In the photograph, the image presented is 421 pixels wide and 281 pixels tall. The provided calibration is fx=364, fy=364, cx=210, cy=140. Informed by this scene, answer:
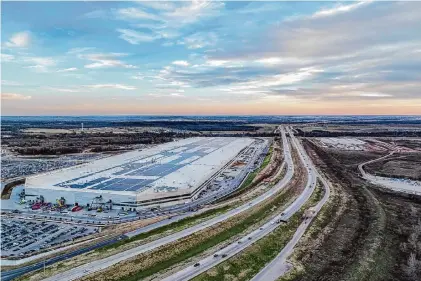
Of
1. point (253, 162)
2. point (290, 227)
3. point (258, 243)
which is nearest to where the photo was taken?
point (258, 243)

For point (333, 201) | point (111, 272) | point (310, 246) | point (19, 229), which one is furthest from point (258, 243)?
point (19, 229)

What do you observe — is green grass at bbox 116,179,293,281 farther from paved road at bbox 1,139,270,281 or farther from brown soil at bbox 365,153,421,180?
brown soil at bbox 365,153,421,180

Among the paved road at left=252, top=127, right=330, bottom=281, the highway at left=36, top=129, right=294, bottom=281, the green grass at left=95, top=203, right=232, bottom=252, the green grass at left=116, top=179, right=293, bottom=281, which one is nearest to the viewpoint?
the highway at left=36, top=129, right=294, bottom=281

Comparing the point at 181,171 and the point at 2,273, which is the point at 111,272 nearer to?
the point at 2,273

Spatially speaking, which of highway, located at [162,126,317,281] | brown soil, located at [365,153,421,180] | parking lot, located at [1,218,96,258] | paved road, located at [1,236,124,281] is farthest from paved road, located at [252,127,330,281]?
brown soil, located at [365,153,421,180]

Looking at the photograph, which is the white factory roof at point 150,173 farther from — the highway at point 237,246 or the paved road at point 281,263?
the paved road at point 281,263

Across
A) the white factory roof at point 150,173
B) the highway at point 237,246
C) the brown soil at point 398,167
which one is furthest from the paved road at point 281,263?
the brown soil at point 398,167
